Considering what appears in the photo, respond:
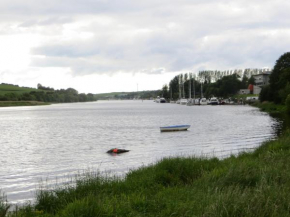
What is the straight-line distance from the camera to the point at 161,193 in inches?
509

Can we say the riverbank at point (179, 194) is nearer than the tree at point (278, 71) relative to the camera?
Yes

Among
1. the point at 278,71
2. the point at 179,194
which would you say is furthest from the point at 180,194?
the point at 278,71

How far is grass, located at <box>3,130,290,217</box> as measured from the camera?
9.72 metres

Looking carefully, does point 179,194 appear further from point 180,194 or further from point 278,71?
point 278,71

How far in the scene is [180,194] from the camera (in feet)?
41.0

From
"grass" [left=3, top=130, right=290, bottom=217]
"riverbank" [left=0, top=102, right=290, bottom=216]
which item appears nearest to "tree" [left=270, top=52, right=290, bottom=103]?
"grass" [left=3, top=130, right=290, bottom=217]

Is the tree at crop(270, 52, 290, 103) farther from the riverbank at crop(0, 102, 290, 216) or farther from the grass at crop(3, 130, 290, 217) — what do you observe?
the riverbank at crop(0, 102, 290, 216)

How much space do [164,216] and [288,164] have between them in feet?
27.0

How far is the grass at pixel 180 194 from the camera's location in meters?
9.72

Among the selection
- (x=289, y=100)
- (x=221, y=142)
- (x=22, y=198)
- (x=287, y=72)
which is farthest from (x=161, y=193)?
(x=287, y=72)

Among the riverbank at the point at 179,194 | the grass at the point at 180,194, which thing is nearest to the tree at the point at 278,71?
the grass at the point at 180,194

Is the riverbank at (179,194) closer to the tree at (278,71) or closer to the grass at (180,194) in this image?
the grass at (180,194)

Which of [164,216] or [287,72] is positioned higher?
[287,72]

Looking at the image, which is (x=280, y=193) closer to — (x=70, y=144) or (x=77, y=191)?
(x=77, y=191)
